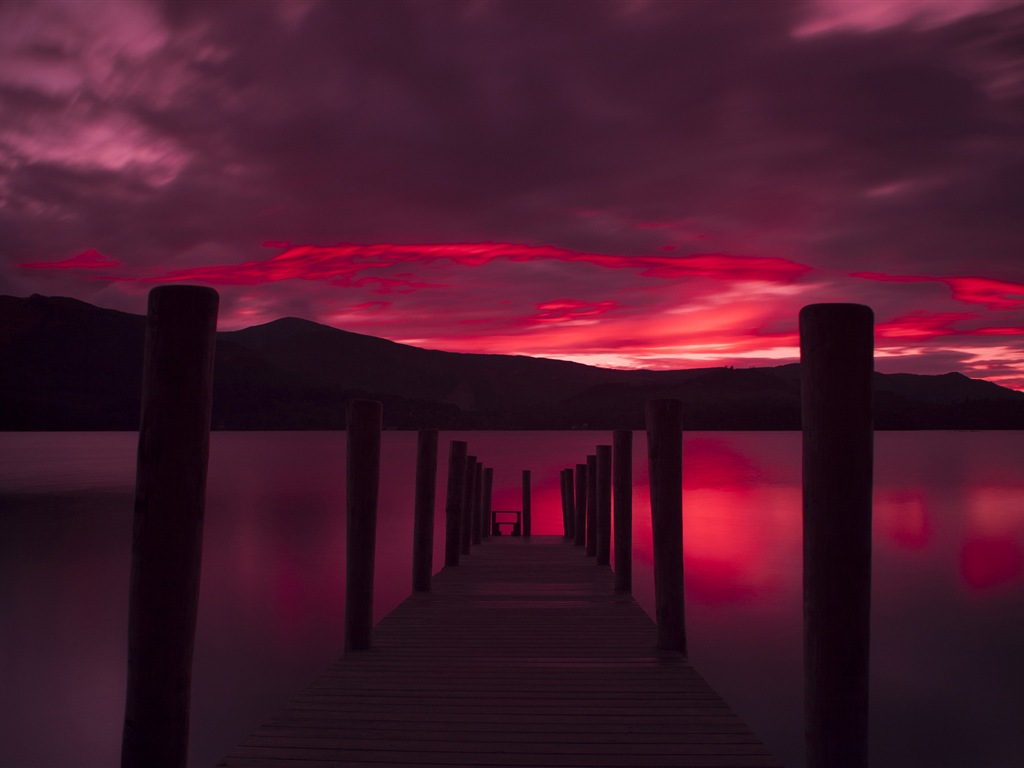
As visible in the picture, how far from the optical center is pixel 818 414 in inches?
133

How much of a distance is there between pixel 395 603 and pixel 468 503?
3591 mm

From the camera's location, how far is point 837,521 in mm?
3375

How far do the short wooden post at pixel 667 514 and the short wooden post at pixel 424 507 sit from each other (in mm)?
2629

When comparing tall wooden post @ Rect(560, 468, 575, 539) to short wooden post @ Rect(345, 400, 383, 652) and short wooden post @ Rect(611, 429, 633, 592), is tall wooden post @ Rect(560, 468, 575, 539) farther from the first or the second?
short wooden post @ Rect(345, 400, 383, 652)

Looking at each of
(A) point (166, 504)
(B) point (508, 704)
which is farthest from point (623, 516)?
(A) point (166, 504)

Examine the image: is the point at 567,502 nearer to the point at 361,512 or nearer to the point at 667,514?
the point at 667,514

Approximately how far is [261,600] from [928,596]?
14.2 metres

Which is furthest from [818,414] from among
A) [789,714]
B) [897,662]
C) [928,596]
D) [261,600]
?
[928,596]

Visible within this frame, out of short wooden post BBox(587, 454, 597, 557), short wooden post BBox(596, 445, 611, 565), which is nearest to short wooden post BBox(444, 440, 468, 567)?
short wooden post BBox(596, 445, 611, 565)

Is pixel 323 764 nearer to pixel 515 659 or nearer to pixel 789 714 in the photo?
pixel 515 659

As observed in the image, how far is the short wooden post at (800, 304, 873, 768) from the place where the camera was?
3324mm

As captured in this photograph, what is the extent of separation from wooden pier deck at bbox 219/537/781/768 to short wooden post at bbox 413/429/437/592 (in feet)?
3.21

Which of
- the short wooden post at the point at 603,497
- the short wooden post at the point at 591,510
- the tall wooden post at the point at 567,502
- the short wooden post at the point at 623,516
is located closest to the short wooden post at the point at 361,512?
the short wooden post at the point at 623,516

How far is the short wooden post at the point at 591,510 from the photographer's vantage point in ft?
43.3
